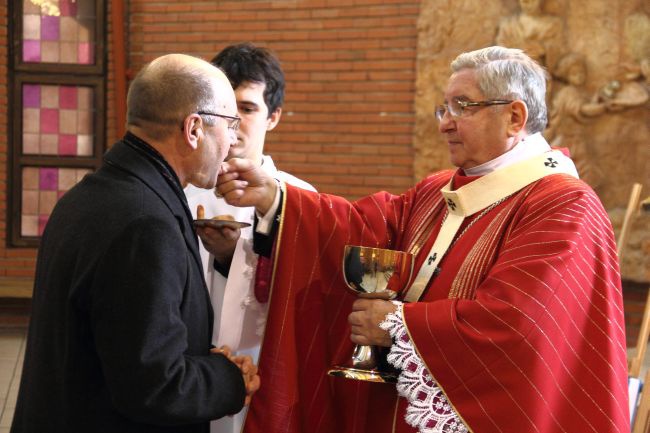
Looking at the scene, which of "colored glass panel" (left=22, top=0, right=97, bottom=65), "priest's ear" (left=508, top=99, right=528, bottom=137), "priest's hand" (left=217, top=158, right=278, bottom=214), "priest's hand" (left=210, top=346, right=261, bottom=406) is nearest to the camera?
"priest's hand" (left=210, top=346, right=261, bottom=406)

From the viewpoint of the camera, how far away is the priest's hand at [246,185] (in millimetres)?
2695

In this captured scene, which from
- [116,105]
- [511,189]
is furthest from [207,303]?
[116,105]

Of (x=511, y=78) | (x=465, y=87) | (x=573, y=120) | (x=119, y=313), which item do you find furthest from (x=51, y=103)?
(x=119, y=313)

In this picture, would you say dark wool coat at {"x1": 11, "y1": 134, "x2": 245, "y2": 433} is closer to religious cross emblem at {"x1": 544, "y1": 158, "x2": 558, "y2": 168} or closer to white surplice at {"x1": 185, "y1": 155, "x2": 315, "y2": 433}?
white surplice at {"x1": 185, "y1": 155, "x2": 315, "y2": 433}

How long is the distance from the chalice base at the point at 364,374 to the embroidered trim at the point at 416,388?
48mm

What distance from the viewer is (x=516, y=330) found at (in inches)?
89.0

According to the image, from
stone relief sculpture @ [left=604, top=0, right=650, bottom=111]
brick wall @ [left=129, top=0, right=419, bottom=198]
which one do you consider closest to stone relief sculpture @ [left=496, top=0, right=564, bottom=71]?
stone relief sculpture @ [left=604, top=0, right=650, bottom=111]

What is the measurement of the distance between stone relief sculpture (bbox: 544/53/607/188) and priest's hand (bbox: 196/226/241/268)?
15.0 feet

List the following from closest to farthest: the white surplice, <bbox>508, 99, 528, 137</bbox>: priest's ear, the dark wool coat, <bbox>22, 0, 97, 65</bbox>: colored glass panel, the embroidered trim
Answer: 1. the dark wool coat
2. the embroidered trim
3. <bbox>508, 99, 528, 137</bbox>: priest's ear
4. the white surplice
5. <bbox>22, 0, 97, 65</bbox>: colored glass panel

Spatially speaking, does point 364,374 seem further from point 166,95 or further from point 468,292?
point 166,95

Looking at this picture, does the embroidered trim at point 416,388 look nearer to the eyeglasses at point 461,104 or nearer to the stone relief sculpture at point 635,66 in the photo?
the eyeglasses at point 461,104

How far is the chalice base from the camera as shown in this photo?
2.41 m

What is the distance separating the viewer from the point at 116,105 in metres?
8.12

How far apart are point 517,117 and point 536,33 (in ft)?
15.1
